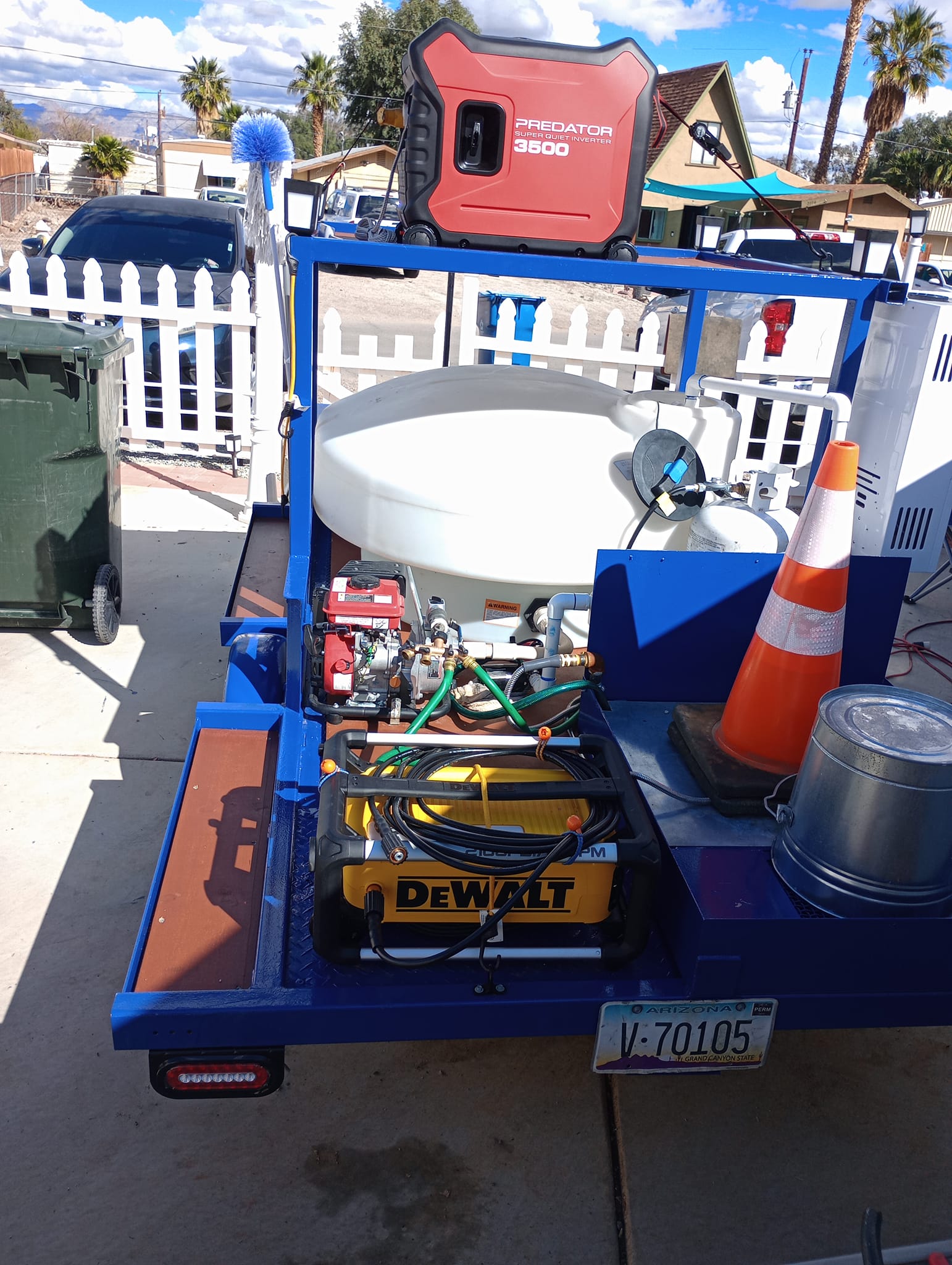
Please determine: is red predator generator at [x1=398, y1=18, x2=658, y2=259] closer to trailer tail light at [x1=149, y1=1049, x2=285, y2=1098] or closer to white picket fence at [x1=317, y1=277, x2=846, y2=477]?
trailer tail light at [x1=149, y1=1049, x2=285, y2=1098]

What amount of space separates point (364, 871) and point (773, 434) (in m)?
7.14

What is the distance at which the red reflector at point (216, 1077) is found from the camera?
2023mm

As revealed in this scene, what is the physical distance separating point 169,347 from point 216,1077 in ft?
21.3

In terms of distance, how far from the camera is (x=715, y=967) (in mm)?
2061

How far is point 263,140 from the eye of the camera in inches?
255

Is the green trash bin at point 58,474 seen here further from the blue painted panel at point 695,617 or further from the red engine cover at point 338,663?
the blue painted panel at point 695,617

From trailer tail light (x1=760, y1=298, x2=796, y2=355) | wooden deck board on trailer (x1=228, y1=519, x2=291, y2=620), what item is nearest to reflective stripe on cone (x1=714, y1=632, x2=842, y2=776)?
wooden deck board on trailer (x1=228, y1=519, x2=291, y2=620)

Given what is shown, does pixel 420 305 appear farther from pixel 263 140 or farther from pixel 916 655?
pixel 916 655

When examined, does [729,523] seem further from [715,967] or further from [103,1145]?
[103,1145]

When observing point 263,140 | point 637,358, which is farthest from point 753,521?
point 637,358

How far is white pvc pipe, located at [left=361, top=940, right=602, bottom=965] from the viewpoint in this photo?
2115mm

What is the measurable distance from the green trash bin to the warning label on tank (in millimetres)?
2179

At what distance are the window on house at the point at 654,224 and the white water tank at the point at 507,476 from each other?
32.4 m

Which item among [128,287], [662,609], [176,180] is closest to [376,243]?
[662,609]
